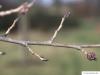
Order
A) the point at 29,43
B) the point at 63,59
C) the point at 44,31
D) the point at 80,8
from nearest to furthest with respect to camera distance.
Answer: the point at 29,43, the point at 63,59, the point at 44,31, the point at 80,8

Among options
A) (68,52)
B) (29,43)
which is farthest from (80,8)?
(29,43)

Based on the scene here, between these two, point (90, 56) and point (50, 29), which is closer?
point (90, 56)

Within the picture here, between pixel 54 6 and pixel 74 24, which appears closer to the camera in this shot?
pixel 74 24

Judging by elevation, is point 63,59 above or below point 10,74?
above

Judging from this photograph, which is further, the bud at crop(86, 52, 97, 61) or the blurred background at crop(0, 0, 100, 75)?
the blurred background at crop(0, 0, 100, 75)

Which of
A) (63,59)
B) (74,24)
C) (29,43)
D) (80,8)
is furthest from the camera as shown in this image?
(80,8)

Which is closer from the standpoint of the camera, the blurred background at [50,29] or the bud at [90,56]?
the bud at [90,56]

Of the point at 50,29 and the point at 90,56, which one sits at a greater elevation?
the point at 50,29

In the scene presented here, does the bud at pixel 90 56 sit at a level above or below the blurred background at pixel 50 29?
below

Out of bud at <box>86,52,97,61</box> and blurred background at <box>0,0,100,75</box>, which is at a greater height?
blurred background at <box>0,0,100,75</box>

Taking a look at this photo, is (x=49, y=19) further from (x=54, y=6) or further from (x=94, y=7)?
(x=94, y=7)

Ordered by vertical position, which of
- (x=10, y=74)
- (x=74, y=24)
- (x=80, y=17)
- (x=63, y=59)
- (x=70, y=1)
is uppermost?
(x=70, y=1)
